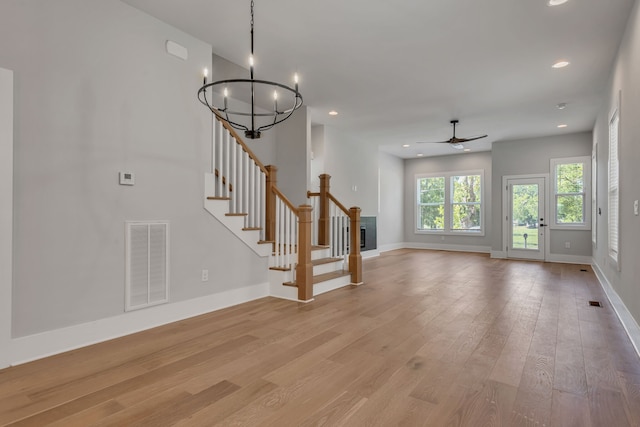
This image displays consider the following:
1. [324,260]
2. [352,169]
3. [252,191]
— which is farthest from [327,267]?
[352,169]

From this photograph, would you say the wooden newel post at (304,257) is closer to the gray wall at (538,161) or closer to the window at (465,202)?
the gray wall at (538,161)

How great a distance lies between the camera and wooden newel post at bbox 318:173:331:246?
6.26 meters

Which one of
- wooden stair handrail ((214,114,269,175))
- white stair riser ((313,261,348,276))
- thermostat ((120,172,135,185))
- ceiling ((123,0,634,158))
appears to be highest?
ceiling ((123,0,634,158))

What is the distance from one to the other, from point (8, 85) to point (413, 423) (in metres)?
3.45

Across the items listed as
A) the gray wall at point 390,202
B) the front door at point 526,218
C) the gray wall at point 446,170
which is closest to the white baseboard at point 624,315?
the front door at point 526,218

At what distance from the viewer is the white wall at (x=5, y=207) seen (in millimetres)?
2432

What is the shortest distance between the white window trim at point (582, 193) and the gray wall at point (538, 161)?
10cm

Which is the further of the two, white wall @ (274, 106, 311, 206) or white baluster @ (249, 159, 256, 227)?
white wall @ (274, 106, 311, 206)

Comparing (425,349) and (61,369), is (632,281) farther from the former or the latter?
(61,369)

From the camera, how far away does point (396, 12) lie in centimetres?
332

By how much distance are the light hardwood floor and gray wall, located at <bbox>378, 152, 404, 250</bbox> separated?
606 centimetres

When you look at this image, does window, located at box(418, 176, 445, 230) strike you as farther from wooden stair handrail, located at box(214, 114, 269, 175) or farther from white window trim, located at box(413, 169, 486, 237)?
wooden stair handrail, located at box(214, 114, 269, 175)

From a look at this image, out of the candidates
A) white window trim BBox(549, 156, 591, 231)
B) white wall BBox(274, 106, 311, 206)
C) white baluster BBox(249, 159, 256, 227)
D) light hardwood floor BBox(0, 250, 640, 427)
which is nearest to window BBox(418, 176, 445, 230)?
white window trim BBox(549, 156, 591, 231)

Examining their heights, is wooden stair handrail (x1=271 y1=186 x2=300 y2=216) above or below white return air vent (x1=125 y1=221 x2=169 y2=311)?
above
